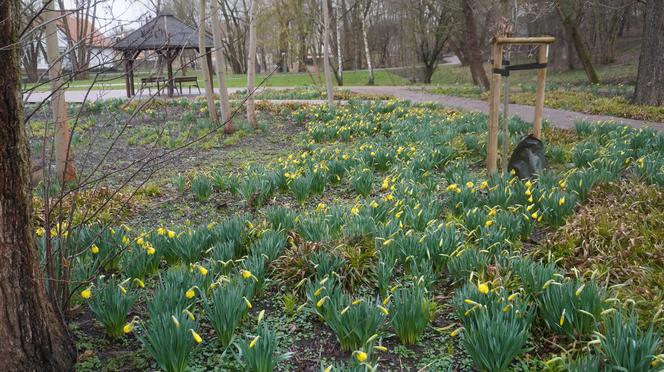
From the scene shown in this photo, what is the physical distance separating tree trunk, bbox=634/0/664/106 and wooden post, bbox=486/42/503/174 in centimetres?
772

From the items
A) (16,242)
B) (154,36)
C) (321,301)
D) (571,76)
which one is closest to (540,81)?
(154,36)

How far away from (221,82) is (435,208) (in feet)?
21.6

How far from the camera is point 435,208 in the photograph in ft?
13.5

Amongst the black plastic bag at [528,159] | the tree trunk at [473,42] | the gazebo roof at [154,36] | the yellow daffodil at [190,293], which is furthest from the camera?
the tree trunk at [473,42]

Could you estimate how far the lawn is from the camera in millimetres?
2383

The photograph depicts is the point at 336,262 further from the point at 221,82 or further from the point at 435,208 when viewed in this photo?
the point at 221,82

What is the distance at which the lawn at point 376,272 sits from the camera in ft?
7.82

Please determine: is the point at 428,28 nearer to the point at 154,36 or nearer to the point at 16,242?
the point at 154,36

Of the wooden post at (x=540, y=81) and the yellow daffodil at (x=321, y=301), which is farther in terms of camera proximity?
the wooden post at (x=540, y=81)

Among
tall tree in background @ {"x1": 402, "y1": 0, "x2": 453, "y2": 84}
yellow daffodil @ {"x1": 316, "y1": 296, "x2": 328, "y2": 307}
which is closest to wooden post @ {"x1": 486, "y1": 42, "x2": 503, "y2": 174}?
yellow daffodil @ {"x1": 316, "y1": 296, "x2": 328, "y2": 307}

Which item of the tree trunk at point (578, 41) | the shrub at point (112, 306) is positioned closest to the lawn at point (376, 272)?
the shrub at point (112, 306)

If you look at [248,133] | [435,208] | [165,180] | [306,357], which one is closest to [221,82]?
[248,133]

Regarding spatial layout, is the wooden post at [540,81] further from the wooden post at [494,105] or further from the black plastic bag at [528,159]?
the wooden post at [494,105]

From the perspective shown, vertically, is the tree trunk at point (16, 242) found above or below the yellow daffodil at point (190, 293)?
above
